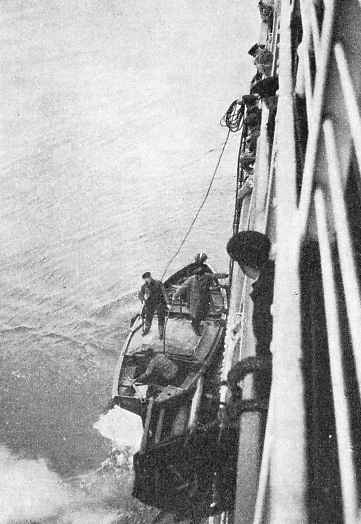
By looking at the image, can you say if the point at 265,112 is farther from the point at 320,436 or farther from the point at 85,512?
the point at 85,512

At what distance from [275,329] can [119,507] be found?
114 feet

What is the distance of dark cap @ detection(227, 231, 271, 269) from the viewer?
3143mm

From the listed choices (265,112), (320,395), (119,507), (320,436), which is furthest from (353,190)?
(119,507)

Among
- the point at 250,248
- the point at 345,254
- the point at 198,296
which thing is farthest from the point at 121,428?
the point at 345,254

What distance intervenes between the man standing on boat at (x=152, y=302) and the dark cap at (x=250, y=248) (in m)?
7.51

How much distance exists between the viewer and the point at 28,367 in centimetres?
4506

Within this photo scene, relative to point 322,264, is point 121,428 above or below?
above

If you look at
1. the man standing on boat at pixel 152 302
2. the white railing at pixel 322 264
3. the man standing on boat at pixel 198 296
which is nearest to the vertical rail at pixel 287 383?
the white railing at pixel 322 264

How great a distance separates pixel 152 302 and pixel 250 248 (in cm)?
763

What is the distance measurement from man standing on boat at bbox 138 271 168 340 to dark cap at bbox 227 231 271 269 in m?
7.51

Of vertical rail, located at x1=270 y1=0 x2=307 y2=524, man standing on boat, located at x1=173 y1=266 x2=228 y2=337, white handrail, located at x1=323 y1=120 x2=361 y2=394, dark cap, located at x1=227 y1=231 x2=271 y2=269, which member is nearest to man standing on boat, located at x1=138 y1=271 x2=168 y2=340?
man standing on boat, located at x1=173 y1=266 x2=228 y2=337

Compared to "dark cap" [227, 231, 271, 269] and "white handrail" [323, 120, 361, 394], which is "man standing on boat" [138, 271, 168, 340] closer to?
"dark cap" [227, 231, 271, 269]

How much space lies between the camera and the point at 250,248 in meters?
3.18

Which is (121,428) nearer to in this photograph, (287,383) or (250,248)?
(250,248)
